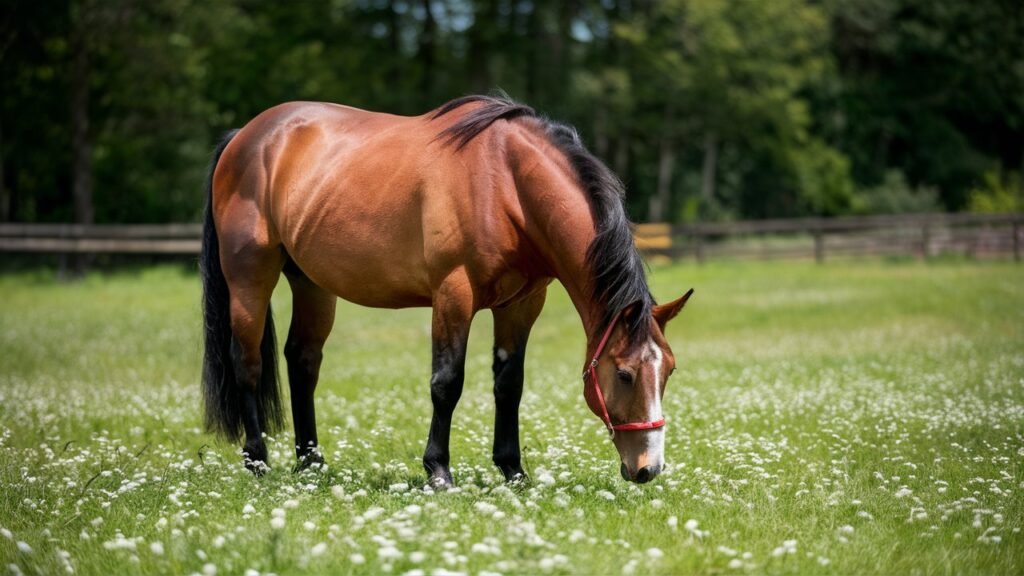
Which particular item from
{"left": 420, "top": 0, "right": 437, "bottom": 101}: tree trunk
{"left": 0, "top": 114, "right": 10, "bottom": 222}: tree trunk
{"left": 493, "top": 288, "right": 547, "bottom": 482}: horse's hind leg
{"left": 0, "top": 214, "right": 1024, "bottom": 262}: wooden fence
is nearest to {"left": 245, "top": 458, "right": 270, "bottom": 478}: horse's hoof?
{"left": 493, "top": 288, "right": 547, "bottom": 482}: horse's hind leg

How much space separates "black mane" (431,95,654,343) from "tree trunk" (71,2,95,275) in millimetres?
27636

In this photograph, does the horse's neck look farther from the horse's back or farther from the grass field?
the grass field

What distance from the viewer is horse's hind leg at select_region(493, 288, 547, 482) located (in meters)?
6.44

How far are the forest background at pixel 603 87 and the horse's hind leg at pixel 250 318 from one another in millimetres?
20355

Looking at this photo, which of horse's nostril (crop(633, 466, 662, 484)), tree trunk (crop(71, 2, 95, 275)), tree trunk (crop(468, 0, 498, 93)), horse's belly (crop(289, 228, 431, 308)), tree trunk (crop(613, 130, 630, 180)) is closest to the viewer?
horse's nostril (crop(633, 466, 662, 484))

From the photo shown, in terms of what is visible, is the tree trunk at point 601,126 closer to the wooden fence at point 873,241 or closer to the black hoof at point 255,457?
the wooden fence at point 873,241

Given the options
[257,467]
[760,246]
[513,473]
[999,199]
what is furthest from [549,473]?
[999,199]

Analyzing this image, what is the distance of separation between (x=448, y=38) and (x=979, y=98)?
30.2 m

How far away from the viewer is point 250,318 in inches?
285

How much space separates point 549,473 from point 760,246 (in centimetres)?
2911

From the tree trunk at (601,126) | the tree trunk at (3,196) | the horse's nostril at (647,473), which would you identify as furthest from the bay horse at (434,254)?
the tree trunk at (601,126)

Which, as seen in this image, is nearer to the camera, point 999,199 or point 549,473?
point 549,473

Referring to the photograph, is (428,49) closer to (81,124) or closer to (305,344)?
(81,124)

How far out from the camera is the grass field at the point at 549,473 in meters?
4.61
